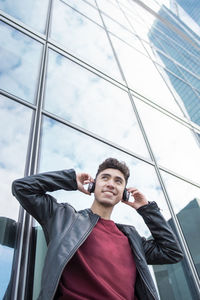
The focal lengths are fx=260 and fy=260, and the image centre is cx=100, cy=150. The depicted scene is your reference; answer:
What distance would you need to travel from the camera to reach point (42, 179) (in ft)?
5.38

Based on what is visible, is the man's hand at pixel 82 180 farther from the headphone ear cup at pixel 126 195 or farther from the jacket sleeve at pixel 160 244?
the jacket sleeve at pixel 160 244

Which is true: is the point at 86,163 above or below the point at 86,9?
below

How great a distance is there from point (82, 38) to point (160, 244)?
460 centimetres

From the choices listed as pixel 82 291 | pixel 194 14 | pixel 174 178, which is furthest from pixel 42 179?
pixel 194 14

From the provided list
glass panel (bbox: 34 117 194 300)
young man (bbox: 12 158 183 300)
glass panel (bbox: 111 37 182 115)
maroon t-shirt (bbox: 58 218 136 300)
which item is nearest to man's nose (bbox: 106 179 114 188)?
young man (bbox: 12 158 183 300)

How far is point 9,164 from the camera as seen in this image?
2.12 meters

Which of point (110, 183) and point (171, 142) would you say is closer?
point (110, 183)

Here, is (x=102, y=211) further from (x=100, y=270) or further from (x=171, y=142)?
(x=171, y=142)

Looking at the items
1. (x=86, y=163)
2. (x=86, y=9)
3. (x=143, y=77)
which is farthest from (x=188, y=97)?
(x=86, y=163)

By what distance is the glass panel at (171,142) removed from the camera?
4.05 m

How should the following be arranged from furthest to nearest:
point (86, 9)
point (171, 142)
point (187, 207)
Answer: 1. point (86, 9)
2. point (171, 142)
3. point (187, 207)

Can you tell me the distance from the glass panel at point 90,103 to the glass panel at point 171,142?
1.07ft

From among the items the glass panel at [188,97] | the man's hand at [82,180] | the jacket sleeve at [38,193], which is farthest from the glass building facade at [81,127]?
the man's hand at [82,180]

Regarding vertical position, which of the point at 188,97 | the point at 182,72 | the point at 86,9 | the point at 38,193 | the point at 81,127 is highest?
the point at 182,72
